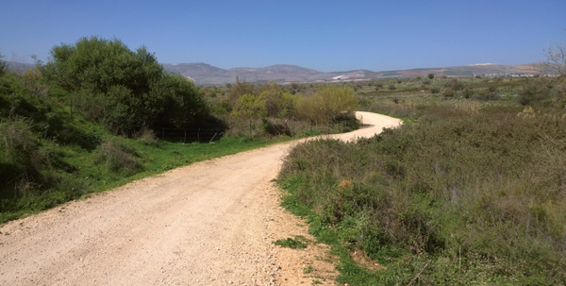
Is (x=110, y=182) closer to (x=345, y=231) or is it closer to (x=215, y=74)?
(x=345, y=231)

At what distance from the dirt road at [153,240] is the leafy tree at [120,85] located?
29.1 ft

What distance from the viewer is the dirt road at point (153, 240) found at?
532 cm

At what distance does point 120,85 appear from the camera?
18.8 m

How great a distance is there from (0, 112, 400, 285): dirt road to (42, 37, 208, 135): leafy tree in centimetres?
887

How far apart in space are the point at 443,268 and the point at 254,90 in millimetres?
27565

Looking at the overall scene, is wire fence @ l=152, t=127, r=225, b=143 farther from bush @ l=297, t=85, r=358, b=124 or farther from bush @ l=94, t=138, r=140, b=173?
bush @ l=297, t=85, r=358, b=124

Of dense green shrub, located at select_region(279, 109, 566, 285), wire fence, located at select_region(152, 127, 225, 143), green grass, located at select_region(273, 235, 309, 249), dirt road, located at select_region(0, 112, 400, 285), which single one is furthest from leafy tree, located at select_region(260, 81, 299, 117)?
green grass, located at select_region(273, 235, 309, 249)

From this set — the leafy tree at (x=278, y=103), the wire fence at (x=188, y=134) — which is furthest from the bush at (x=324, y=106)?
the wire fence at (x=188, y=134)

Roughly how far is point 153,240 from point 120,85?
47.1 ft

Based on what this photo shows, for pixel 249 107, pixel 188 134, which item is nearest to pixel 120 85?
pixel 188 134

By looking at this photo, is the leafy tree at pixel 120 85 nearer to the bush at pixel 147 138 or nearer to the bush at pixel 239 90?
the bush at pixel 147 138

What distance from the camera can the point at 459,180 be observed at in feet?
30.5

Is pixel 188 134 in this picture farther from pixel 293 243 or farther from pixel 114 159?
pixel 293 243

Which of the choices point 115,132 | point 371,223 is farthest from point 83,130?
point 371,223
